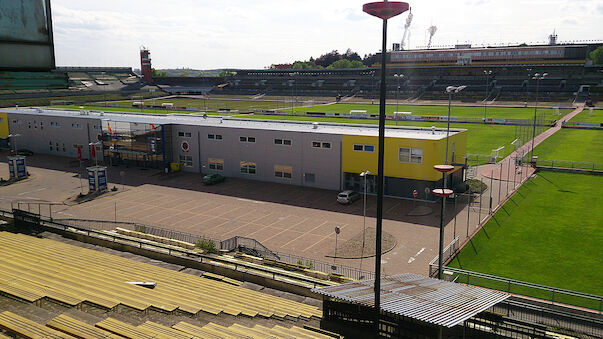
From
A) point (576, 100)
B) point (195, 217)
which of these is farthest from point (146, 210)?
point (576, 100)

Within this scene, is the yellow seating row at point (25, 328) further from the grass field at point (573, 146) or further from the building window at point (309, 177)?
the grass field at point (573, 146)

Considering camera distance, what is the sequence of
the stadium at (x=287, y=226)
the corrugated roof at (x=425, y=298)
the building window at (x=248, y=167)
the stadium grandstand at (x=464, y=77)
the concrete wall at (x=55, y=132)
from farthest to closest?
the stadium grandstand at (x=464, y=77), the concrete wall at (x=55, y=132), the building window at (x=248, y=167), the stadium at (x=287, y=226), the corrugated roof at (x=425, y=298)

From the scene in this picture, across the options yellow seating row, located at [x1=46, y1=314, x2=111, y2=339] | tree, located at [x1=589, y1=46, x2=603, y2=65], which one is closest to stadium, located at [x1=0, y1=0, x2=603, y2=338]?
yellow seating row, located at [x1=46, y1=314, x2=111, y2=339]

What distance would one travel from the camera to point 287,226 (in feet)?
112

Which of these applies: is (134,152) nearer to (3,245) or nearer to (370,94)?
(3,245)

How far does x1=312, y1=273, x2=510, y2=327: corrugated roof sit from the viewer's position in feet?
43.2

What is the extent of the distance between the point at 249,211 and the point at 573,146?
48.9m

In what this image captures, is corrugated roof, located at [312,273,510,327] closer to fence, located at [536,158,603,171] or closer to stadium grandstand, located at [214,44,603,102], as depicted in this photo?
fence, located at [536,158,603,171]

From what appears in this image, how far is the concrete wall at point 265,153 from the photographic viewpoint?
44469mm

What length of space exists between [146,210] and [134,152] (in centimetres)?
1832

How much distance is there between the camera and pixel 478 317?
1616cm

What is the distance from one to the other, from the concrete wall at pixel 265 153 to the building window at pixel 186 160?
32cm

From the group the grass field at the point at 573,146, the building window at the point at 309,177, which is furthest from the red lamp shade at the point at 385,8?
the grass field at the point at 573,146

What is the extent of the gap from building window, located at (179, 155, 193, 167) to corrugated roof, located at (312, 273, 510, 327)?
38.8 meters
